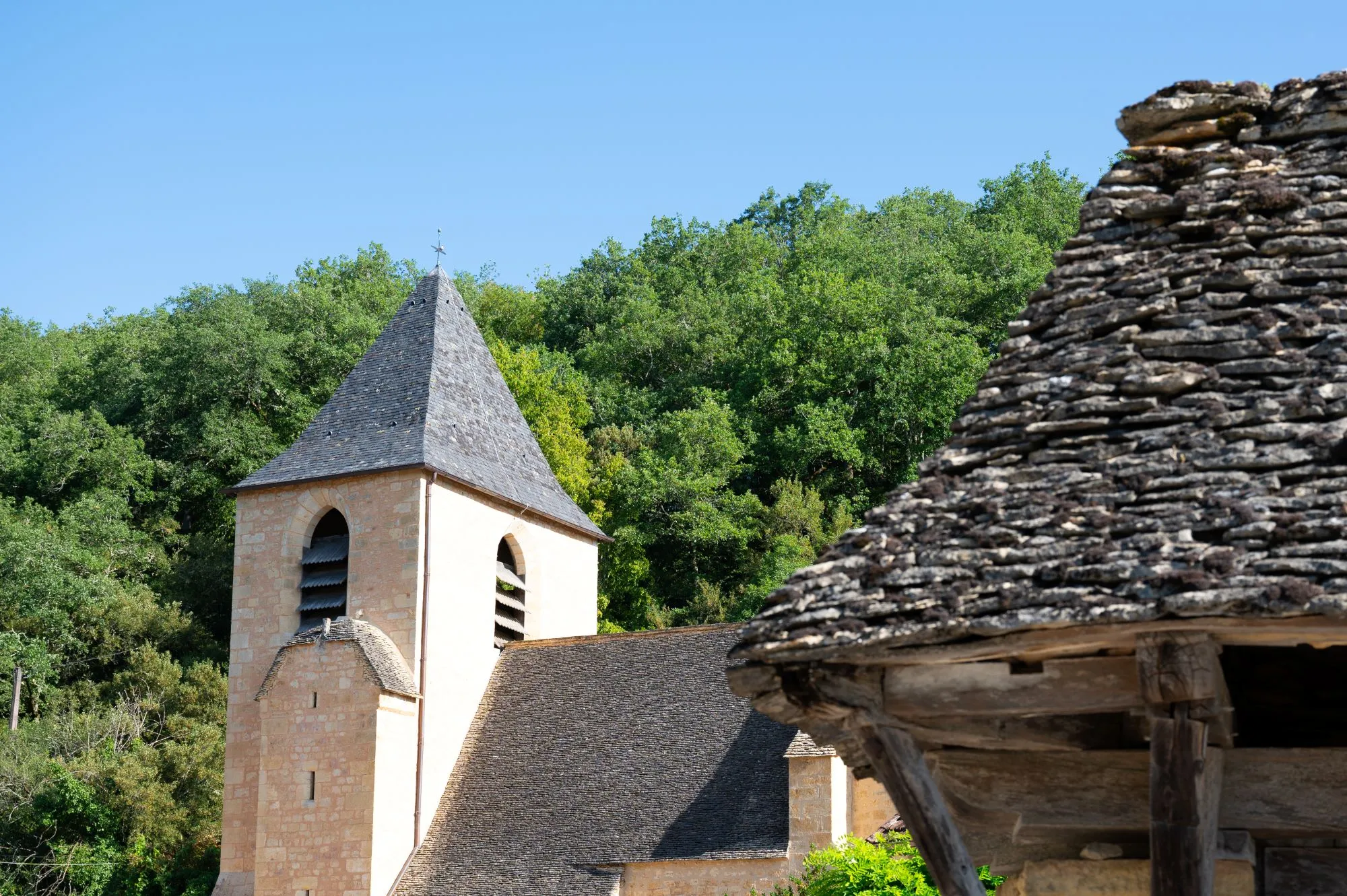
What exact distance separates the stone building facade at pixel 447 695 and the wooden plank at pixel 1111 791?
11.1 m

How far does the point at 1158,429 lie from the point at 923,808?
1589 millimetres

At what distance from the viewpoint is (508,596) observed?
23953 mm

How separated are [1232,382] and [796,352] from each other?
35261mm

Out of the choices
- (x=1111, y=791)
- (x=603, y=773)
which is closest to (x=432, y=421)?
(x=603, y=773)

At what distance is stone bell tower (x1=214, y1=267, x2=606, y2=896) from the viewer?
20531mm

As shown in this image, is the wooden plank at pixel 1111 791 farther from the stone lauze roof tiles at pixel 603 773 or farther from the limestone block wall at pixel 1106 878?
the stone lauze roof tiles at pixel 603 773

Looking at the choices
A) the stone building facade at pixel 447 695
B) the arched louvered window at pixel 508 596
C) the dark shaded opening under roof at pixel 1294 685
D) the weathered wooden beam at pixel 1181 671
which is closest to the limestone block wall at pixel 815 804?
the stone building facade at pixel 447 695

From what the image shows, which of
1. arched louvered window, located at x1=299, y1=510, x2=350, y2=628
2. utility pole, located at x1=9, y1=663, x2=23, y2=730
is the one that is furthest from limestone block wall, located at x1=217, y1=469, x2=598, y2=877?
utility pole, located at x1=9, y1=663, x2=23, y2=730

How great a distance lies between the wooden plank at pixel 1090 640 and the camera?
5266 mm

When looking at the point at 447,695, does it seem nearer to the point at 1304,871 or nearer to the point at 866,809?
the point at 866,809

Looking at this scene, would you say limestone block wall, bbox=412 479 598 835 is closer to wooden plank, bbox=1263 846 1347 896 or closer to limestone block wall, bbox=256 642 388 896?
limestone block wall, bbox=256 642 388 896

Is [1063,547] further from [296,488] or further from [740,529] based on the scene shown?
[740,529]

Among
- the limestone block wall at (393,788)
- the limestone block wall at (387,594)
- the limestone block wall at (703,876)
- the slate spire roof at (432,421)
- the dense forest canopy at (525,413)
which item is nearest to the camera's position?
the limestone block wall at (703,876)

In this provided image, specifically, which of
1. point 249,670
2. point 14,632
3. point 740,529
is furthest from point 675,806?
point 14,632
